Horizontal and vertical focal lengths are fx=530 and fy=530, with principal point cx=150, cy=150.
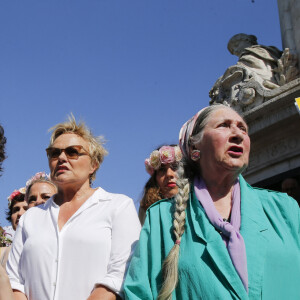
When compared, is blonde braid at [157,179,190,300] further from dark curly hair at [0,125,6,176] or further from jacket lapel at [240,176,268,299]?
dark curly hair at [0,125,6,176]

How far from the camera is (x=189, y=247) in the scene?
2.64 metres

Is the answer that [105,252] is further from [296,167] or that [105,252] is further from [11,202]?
[296,167]

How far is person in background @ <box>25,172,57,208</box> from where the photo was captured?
470 centimetres

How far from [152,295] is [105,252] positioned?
1.33ft

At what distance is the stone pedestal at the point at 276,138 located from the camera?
7.16 m

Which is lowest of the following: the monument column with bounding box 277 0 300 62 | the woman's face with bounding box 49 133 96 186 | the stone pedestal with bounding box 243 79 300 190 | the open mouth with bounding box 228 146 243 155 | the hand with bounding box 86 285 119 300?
the hand with bounding box 86 285 119 300

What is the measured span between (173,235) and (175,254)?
0.56ft

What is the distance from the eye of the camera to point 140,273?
266cm

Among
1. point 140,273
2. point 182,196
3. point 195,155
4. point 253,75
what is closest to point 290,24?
point 253,75

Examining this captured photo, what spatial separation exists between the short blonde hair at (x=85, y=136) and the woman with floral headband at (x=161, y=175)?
3.14 feet

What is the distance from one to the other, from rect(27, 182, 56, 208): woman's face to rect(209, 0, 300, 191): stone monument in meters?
3.69

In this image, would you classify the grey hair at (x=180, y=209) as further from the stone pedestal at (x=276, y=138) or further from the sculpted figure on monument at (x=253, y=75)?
the sculpted figure on monument at (x=253, y=75)

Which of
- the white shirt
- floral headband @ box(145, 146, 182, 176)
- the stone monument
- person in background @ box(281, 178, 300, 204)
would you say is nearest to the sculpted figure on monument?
the stone monument

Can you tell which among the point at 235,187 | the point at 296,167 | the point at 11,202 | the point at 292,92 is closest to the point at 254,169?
the point at 296,167
